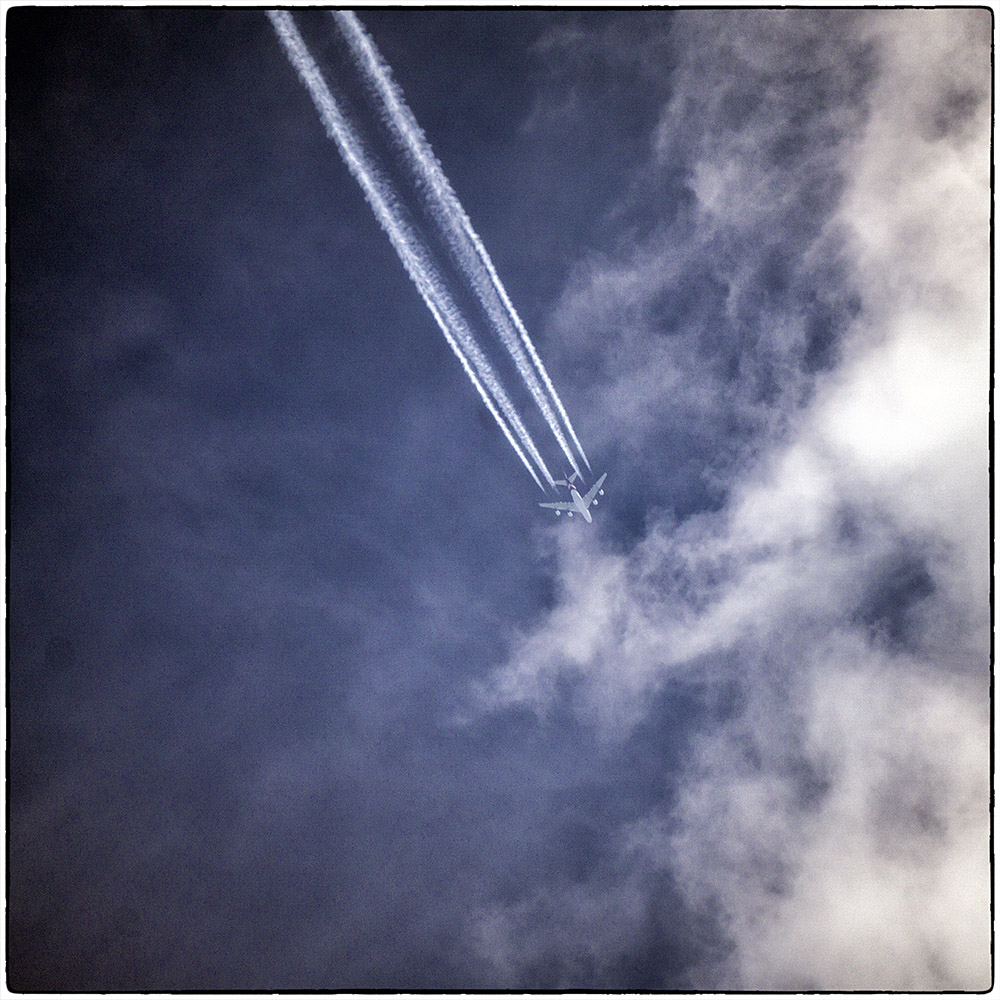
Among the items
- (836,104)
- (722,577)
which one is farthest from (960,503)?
(836,104)

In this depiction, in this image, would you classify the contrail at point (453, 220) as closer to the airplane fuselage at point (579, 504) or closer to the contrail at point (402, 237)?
the airplane fuselage at point (579, 504)

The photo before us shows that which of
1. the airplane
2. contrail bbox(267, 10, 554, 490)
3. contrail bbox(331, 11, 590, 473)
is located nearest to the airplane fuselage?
the airplane

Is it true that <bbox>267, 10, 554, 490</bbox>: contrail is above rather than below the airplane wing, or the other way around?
above

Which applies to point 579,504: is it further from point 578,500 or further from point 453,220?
point 453,220

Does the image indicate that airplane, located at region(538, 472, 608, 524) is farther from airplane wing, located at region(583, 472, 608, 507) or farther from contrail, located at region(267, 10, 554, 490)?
contrail, located at region(267, 10, 554, 490)

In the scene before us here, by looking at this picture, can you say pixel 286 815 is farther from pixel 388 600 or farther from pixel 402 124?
pixel 402 124

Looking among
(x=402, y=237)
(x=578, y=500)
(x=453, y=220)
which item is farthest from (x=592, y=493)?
(x=402, y=237)
